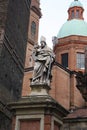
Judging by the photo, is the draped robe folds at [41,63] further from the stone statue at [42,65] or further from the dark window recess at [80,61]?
the dark window recess at [80,61]

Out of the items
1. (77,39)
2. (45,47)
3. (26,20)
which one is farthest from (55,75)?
(45,47)

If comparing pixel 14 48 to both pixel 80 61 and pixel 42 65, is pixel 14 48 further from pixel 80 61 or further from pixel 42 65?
pixel 42 65

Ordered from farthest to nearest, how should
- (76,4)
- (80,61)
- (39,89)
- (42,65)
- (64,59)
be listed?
(76,4)
(64,59)
(80,61)
(42,65)
(39,89)

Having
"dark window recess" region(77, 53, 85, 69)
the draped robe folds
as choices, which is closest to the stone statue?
the draped robe folds

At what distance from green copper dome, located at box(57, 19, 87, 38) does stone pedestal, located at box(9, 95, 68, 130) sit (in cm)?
3630

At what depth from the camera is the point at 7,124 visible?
25.5m

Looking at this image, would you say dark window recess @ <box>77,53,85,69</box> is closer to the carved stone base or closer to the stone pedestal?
the carved stone base

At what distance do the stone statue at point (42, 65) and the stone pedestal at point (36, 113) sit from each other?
556mm

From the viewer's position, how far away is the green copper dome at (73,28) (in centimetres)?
4403

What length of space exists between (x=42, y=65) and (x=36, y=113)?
1422 millimetres

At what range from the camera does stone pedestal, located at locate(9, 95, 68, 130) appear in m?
7.64

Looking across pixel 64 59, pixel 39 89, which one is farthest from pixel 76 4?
pixel 39 89

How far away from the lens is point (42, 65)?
859cm

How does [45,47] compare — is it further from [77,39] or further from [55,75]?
[77,39]
